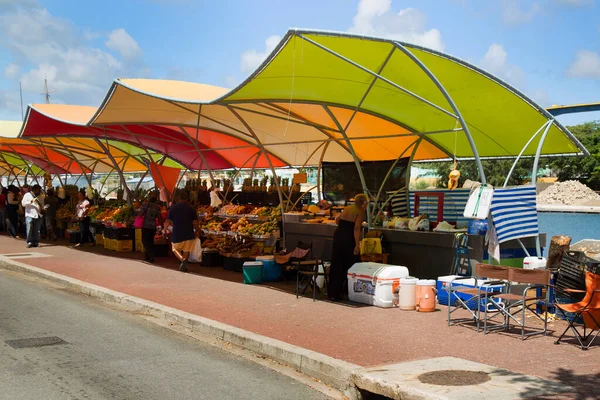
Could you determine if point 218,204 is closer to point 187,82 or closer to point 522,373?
point 187,82

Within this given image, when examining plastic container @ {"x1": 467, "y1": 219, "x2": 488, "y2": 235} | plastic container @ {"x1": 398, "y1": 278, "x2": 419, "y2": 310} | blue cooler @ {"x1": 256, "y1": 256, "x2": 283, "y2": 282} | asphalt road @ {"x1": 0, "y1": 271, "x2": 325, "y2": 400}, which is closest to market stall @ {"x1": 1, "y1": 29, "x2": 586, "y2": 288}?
plastic container @ {"x1": 467, "y1": 219, "x2": 488, "y2": 235}

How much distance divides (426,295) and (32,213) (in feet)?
48.1

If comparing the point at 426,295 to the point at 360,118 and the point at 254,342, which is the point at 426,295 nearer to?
the point at 254,342

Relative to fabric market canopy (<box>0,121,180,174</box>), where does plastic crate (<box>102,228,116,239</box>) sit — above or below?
below

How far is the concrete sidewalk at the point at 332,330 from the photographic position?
272 inches

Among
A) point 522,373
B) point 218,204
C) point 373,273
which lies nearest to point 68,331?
point 373,273

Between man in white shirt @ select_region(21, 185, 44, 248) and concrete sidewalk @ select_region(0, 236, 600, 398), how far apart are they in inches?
267

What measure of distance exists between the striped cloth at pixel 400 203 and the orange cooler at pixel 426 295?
17.5ft

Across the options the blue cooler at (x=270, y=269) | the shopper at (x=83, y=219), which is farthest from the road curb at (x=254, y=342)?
the shopper at (x=83, y=219)

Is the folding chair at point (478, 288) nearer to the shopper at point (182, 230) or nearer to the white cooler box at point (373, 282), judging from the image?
the white cooler box at point (373, 282)

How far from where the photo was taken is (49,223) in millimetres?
24547

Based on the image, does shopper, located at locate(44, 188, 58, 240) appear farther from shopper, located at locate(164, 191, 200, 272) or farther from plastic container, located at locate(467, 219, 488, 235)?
plastic container, located at locate(467, 219, 488, 235)

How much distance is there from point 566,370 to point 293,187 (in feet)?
37.3

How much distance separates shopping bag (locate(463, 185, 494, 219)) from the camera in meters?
10.1
